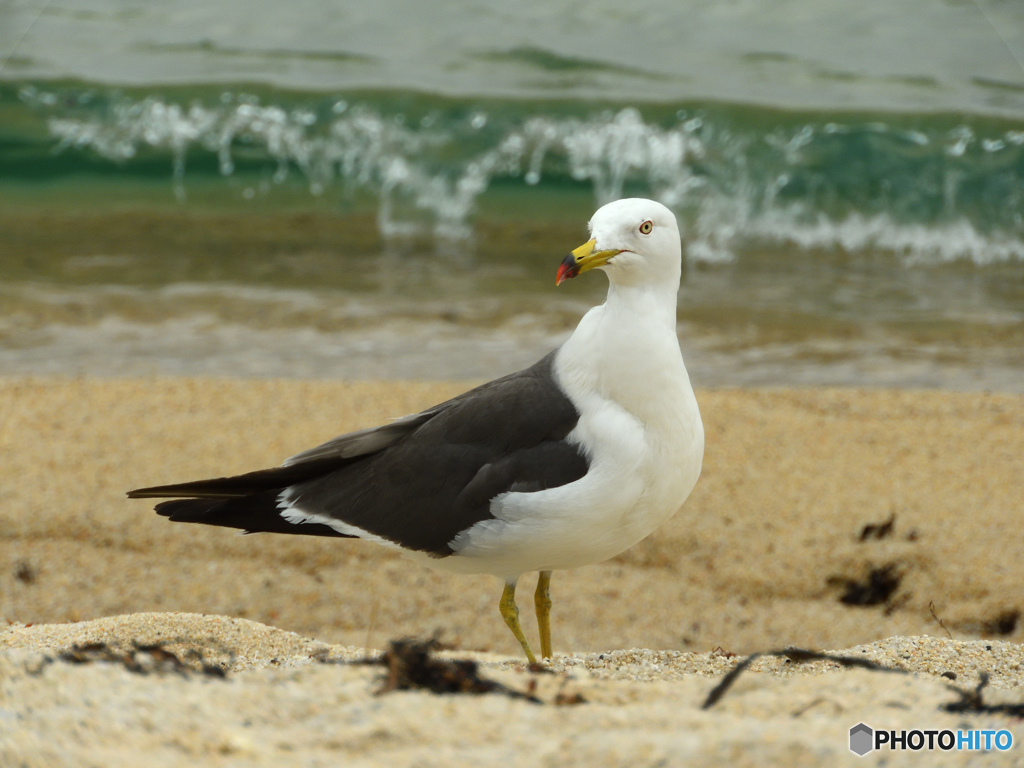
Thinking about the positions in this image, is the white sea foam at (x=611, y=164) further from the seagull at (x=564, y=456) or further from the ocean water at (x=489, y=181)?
Answer: the seagull at (x=564, y=456)

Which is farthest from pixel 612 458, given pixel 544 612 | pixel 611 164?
pixel 611 164

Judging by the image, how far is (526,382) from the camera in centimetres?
286

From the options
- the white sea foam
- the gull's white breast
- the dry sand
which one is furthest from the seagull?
the white sea foam

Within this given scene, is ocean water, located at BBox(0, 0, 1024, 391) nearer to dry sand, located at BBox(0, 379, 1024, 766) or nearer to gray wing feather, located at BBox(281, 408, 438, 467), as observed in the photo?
dry sand, located at BBox(0, 379, 1024, 766)

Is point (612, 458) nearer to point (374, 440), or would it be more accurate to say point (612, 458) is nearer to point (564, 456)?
point (564, 456)

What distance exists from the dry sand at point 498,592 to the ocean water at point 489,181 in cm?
127

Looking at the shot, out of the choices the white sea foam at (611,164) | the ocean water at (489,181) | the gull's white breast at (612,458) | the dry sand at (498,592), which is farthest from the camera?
the white sea foam at (611,164)

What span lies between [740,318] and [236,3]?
348 inches

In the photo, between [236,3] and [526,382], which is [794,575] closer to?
[526,382]

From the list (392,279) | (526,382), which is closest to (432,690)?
(526,382)

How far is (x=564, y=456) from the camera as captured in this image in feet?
8.76

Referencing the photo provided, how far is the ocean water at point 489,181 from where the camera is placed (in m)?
7.45

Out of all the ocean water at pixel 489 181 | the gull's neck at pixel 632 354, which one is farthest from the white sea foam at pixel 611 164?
the gull's neck at pixel 632 354

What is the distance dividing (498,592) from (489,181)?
730cm
